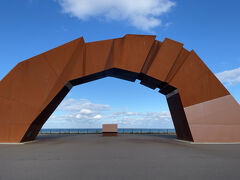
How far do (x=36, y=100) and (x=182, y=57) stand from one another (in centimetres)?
1174

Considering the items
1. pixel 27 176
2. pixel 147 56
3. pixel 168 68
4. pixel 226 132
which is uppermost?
pixel 147 56

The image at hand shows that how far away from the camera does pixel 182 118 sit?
1577 centimetres

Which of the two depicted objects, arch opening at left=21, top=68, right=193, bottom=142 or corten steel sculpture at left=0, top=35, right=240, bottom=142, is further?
arch opening at left=21, top=68, right=193, bottom=142

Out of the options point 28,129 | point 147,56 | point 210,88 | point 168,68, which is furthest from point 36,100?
point 210,88

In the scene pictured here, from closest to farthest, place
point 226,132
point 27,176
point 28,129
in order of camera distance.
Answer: point 27,176, point 28,129, point 226,132

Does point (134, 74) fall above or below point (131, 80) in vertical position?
below

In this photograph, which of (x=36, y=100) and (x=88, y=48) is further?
(x=88, y=48)

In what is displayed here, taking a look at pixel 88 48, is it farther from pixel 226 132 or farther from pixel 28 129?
pixel 226 132

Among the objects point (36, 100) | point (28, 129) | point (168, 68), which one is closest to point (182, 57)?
point (168, 68)

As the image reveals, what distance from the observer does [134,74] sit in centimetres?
1605

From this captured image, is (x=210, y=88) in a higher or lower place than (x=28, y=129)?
higher

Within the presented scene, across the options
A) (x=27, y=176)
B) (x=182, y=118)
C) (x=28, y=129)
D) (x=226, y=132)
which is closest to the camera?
(x=27, y=176)

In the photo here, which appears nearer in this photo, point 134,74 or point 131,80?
point 134,74

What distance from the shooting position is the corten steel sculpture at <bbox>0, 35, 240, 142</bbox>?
1413cm
